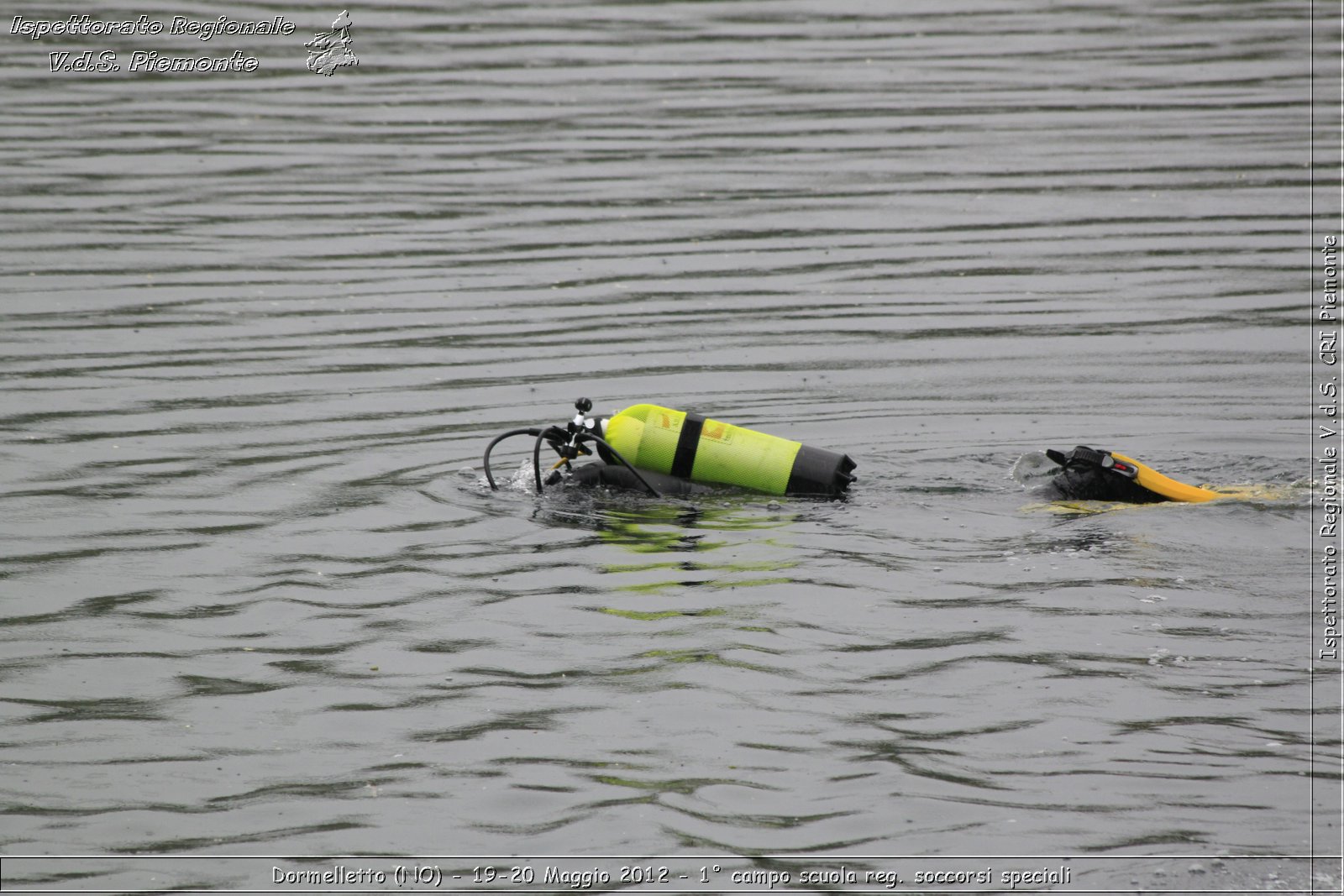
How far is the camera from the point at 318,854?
465 centimetres

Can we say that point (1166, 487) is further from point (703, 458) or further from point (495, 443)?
point (495, 443)

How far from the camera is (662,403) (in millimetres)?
8977

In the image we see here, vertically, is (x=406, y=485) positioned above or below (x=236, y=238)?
below

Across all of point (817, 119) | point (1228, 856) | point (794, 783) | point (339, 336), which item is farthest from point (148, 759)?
point (817, 119)

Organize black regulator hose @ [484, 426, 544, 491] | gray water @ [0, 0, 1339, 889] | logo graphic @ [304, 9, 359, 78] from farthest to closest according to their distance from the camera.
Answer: logo graphic @ [304, 9, 359, 78], black regulator hose @ [484, 426, 544, 491], gray water @ [0, 0, 1339, 889]

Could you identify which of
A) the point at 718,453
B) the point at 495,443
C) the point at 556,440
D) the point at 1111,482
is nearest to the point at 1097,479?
the point at 1111,482

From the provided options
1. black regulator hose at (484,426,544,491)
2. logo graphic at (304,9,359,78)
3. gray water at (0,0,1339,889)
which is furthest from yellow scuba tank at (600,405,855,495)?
logo graphic at (304,9,359,78)

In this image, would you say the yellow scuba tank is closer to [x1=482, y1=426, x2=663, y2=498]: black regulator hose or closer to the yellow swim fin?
[x1=482, y1=426, x2=663, y2=498]: black regulator hose

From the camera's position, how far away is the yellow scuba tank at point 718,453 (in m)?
7.53

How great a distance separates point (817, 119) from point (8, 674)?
10474mm

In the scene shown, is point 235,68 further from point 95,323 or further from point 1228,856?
point 1228,856

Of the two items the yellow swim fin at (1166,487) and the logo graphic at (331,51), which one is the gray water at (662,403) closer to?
the yellow swim fin at (1166,487)

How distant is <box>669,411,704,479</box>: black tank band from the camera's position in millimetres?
7555

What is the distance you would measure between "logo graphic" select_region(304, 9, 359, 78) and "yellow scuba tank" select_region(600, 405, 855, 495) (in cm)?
999
